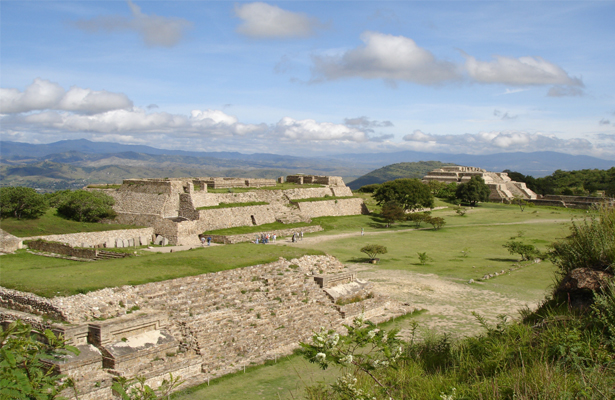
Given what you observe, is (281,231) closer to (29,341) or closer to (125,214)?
(125,214)

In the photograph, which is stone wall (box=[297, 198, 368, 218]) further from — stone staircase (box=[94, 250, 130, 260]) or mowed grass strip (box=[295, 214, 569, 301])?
stone staircase (box=[94, 250, 130, 260])

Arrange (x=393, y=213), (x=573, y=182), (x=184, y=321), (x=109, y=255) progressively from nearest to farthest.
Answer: (x=184, y=321) → (x=109, y=255) → (x=393, y=213) → (x=573, y=182)

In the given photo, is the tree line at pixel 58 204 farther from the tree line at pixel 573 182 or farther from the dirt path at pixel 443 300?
the tree line at pixel 573 182

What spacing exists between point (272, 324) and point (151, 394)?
9520 millimetres

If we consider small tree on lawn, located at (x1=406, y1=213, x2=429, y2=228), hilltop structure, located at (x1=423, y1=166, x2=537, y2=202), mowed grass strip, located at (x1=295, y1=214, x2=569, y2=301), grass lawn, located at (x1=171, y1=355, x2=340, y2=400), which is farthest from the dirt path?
hilltop structure, located at (x1=423, y1=166, x2=537, y2=202)

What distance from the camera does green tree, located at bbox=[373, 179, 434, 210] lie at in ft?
151

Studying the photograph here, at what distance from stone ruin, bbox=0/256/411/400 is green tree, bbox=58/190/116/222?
1875cm

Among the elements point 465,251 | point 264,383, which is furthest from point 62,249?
point 465,251

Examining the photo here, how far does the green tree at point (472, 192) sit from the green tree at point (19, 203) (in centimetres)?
4965

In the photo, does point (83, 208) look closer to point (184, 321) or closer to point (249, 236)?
point (249, 236)

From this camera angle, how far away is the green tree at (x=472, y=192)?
59647mm

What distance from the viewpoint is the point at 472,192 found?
196 feet

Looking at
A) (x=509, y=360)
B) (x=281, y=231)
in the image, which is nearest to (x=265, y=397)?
(x=509, y=360)

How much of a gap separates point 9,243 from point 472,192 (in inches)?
2064
